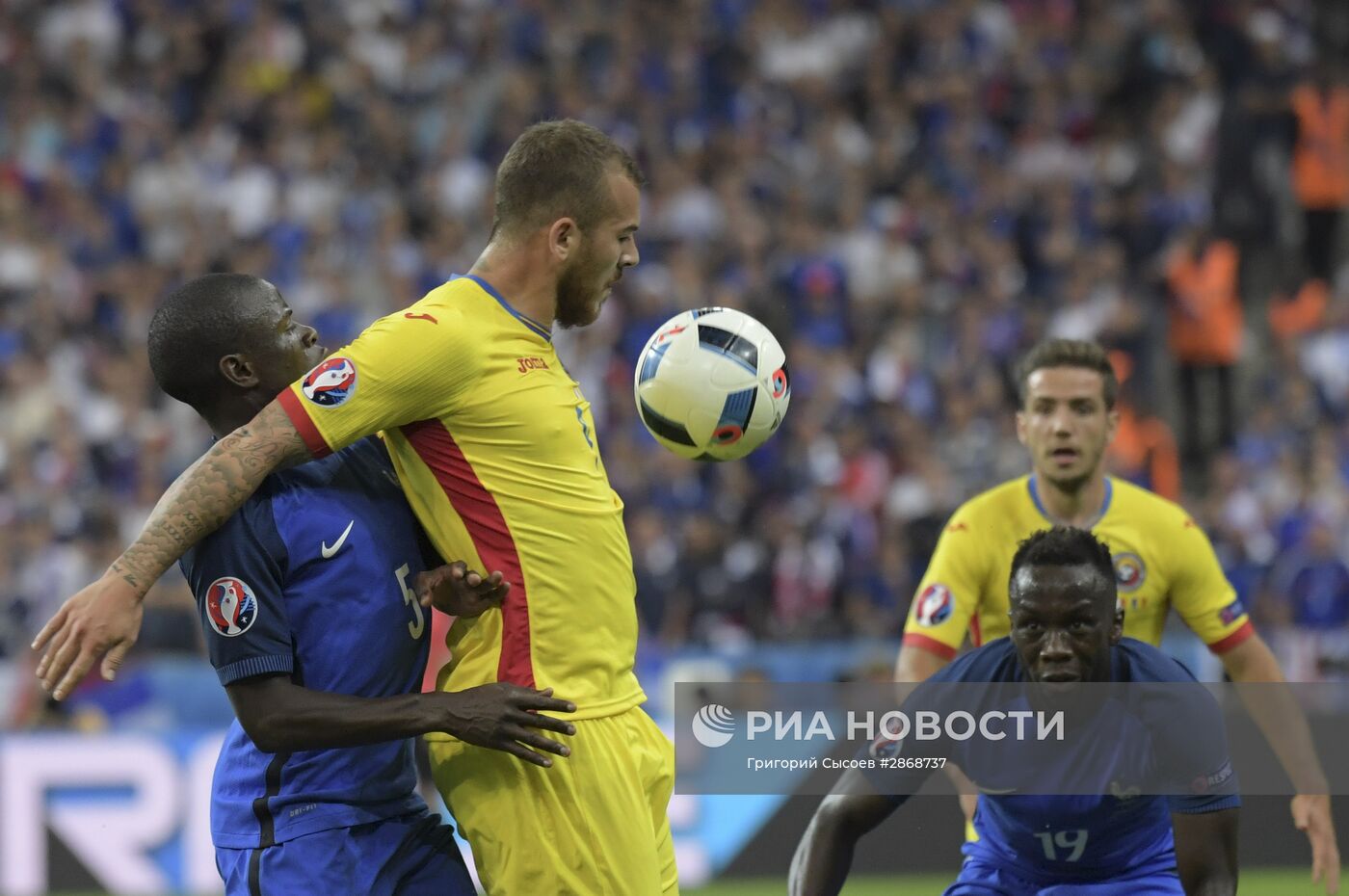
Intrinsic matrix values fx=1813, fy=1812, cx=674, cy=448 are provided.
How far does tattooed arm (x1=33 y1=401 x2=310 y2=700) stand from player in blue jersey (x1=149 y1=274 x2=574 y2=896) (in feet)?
0.48

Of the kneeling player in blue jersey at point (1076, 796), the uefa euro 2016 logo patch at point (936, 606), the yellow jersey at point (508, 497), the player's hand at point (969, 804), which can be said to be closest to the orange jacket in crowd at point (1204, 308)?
the uefa euro 2016 logo patch at point (936, 606)

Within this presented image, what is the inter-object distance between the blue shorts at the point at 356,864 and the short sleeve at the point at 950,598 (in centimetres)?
233

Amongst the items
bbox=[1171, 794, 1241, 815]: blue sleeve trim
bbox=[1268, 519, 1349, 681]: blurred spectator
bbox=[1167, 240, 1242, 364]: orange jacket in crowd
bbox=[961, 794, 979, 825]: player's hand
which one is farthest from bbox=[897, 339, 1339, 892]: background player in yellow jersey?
bbox=[1167, 240, 1242, 364]: orange jacket in crowd

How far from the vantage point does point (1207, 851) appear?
182 inches

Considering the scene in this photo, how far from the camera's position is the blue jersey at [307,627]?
12.8 feet

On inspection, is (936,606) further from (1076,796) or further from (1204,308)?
(1204,308)

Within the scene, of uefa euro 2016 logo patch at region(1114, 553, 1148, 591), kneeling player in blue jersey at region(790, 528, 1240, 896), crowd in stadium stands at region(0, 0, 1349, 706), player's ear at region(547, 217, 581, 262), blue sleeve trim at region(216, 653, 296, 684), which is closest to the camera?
blue sleeve trim at region(216, 653, 296, 684)

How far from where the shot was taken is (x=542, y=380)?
417cm

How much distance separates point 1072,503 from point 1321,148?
36.1 ft

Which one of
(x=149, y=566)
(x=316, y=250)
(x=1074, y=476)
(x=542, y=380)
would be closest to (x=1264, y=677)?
(x=1074, y=476)

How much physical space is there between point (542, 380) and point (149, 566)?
0.97m

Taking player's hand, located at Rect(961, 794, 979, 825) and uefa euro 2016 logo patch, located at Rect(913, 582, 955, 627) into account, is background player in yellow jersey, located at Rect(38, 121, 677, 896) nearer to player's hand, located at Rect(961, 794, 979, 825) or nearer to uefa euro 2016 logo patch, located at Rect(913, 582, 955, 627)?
player's hand, located at Rect(961, 794, 979, 825)

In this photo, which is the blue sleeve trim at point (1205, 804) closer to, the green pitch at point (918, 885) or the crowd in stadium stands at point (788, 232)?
the green pitch at point (918, 885)

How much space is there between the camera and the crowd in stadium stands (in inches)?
524
